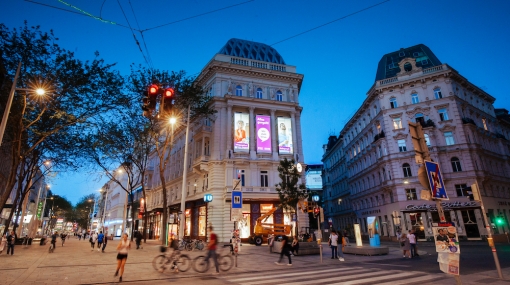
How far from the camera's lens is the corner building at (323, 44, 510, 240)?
36.0 meters

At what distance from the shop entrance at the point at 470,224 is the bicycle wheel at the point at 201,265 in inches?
1440

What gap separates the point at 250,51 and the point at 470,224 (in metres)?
38.6

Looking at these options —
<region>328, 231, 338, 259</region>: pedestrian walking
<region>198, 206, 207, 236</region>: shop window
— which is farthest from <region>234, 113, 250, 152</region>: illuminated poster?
<region>328, 231, 338, 259</region>: pedestrian walking

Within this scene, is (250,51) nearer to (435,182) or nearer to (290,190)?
(290,190)

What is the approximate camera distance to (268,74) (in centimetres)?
4006

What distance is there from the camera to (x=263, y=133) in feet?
120

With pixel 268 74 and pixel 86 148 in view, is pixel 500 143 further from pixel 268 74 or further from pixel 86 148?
pixel 86 148

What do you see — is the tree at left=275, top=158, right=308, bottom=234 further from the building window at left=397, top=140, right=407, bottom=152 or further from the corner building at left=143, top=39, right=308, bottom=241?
the building window at left=397, top=140, right=407, bottom=152

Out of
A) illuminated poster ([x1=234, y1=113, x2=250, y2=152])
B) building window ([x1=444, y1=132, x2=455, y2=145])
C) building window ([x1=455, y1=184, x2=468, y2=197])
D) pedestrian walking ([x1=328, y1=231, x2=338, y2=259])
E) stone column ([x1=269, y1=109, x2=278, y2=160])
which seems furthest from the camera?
building window ([x1=444, y1=132, x2=455, y2=145])

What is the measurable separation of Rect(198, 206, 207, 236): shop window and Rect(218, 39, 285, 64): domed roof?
23622 mm

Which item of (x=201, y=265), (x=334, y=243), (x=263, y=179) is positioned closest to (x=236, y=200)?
(x=201, y=265)

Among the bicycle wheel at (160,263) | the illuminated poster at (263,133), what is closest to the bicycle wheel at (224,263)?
the bicycle wheel at (160,263)

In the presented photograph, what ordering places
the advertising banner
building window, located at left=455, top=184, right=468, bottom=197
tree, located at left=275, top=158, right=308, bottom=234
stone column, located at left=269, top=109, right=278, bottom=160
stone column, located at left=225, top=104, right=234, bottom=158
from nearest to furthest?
the advertising banner → tree, located at left=275, top=158, right=308, bottom=234 → stone column, located at left=225, top=104, right=234, bottom=158 → building window, located at left=455, top=184, right=468, bottom=197 → stone column, located at left=269, top=109, right=278, bottom=160

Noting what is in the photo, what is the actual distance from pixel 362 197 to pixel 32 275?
49094 millimetres
